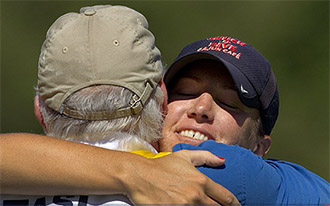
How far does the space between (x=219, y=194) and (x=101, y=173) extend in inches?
15.9

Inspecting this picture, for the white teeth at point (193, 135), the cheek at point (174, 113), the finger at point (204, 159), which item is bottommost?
the white teeth at point (193, 135)

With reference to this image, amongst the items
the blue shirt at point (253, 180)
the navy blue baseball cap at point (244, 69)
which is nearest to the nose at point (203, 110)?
the navy blue baseball cap at point (244, 69)

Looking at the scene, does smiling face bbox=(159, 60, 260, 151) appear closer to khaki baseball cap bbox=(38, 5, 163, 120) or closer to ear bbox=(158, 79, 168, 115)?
ear bbox=(158, 79, 168, 115)

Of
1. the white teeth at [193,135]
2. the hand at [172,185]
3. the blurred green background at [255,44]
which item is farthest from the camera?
the blurred green background at [255,44]

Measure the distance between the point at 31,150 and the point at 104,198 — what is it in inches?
11.9

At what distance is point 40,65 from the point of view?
6.93ft

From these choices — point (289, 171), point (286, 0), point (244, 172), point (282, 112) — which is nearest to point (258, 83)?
point (289, 171)

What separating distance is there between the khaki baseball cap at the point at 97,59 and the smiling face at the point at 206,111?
418mm

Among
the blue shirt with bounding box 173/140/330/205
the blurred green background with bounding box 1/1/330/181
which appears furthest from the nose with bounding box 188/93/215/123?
the blurred green background with bounding box 1/1/330/181

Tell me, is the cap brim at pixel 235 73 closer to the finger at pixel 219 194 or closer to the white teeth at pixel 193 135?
the white teeth at pixel 193 135

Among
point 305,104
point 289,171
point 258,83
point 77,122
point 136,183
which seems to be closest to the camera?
point 136,183

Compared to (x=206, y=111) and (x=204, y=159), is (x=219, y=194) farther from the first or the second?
(x=206, y=111)

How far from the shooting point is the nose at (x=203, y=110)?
2.46m

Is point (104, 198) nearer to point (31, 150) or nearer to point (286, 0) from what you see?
point (31, 150)
